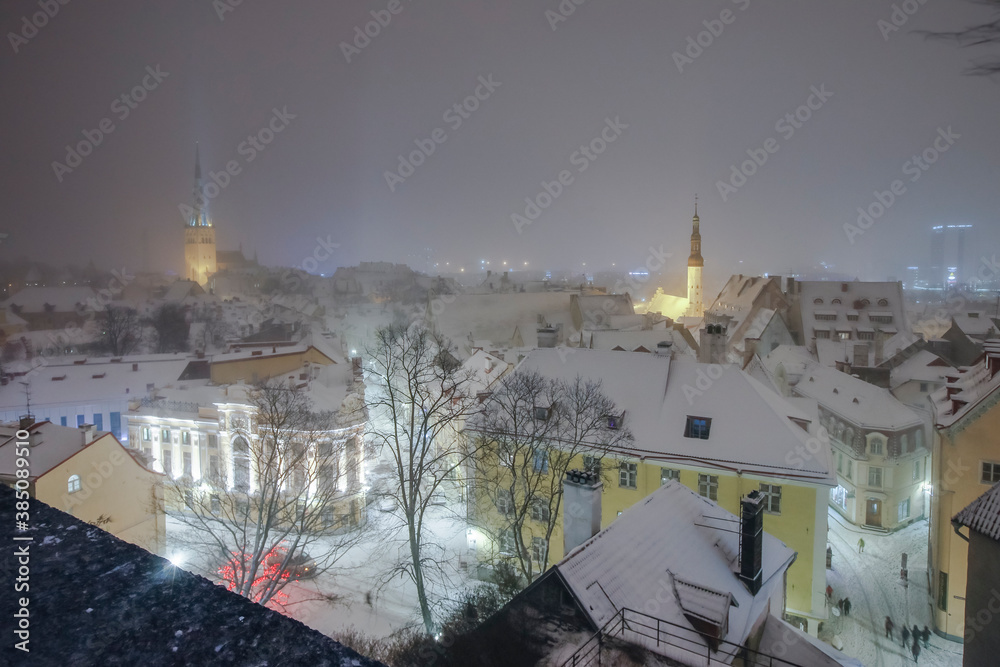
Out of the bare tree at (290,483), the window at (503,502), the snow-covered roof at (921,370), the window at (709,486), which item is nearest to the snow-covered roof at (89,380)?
the bare tree at (290,483)

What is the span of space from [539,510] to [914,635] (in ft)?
36.2

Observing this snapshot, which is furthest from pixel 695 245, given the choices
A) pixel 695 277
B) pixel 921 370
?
pixel 921 370

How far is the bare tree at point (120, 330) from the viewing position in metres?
53.7

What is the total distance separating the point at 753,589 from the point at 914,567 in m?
16.0

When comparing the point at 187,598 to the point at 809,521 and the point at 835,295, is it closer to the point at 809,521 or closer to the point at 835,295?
the point at 809,521

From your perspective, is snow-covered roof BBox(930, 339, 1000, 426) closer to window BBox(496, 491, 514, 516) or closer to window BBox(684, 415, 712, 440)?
window BBox(684, 415, 712, 440)

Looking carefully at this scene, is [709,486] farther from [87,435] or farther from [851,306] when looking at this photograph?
[851,306]

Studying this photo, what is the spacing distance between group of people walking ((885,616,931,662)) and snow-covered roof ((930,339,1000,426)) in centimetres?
619

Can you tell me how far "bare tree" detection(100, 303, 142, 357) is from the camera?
176ft

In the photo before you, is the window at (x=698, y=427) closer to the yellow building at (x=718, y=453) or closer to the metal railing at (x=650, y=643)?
the yellow building at (x=718, y=453)

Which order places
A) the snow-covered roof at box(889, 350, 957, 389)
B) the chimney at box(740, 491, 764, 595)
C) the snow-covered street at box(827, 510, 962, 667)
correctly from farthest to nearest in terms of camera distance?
1. the snow-covered roof at box(889, 350, 957, 389)
2. the snow-covered street at box(827, 510, 962, 667)
3. the chimney at box(740, 491, 764, 595)

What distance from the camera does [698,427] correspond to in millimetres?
18000

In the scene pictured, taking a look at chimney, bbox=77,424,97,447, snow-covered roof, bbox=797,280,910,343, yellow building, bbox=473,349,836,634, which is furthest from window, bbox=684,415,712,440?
snow-covered roof, bbox=797,280,910,343

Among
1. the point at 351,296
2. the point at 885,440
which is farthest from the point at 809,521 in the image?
the point at 351,296
